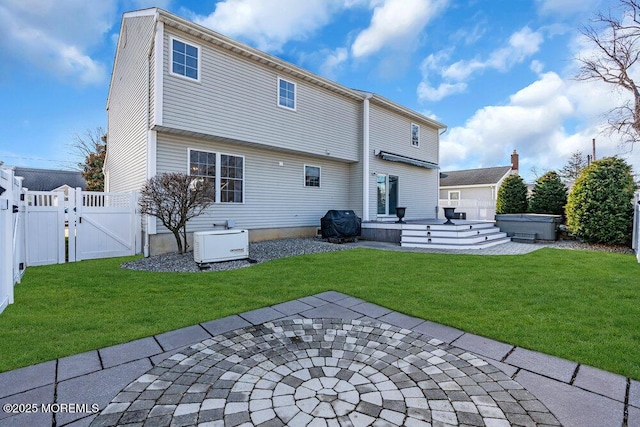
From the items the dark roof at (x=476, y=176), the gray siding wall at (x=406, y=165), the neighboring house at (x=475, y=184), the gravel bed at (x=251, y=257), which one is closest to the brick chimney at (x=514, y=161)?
the neighboring house at (x=475, y=184)

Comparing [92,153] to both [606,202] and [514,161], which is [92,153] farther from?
[514,161]

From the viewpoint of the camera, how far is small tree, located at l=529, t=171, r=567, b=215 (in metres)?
12.6

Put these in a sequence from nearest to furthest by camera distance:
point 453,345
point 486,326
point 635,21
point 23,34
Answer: point 453,345 < point 486,326 < point 635,21 < point 23,34

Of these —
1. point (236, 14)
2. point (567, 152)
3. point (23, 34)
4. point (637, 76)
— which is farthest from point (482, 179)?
point (23, 34)

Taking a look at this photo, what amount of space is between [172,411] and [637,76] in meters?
19.3

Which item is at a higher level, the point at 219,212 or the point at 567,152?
the point at 567,152

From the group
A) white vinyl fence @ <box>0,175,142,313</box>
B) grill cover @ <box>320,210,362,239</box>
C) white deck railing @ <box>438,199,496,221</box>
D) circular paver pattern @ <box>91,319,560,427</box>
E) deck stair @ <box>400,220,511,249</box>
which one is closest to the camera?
→ circular paver pattern @ <box>91,319,560,427</box>

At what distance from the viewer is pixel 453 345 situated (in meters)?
2.77

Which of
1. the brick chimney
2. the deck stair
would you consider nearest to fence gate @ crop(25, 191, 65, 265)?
the deck stair

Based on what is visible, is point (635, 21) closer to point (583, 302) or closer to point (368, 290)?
point (583, 302)

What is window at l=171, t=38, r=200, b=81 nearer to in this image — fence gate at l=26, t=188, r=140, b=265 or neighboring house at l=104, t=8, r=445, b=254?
neighboring house at l=104, t=8, r=445, b=254

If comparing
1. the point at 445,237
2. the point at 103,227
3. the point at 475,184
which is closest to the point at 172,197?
the point at 103,227

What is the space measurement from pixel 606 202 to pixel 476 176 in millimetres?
18569

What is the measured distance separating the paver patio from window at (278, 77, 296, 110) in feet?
29.0
